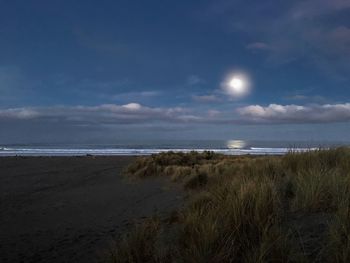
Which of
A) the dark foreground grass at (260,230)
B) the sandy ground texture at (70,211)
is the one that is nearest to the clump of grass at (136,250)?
the dark foreground grass at (260,230)

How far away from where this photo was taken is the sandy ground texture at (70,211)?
6.34 m

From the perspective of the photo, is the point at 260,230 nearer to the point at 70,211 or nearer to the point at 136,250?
the point at 136,250

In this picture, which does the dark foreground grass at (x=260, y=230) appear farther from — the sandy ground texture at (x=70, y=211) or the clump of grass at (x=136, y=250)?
the sandy ground texture at (x=70, y=211)

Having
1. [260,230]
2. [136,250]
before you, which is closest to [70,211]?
[136,250]

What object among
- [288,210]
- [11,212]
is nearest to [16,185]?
[11,212]

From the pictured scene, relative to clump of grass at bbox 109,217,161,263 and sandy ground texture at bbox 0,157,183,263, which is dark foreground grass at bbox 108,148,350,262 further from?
sandy ground texture at bbox 0,157,183,263

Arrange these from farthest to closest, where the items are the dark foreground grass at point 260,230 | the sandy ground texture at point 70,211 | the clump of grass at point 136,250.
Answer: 1. the sandy ground texture at point 70,211
2. the clump of grass at point 136,250
3. the dark foreground grass at point 260,230

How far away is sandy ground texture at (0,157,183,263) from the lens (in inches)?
250

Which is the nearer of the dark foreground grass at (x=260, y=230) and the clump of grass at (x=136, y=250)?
the dark foreground grass at (x=260, y=230)

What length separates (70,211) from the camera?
9555 mm

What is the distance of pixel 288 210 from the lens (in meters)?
5.91

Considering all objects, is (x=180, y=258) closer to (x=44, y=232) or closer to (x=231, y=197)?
(x=231, y=197)

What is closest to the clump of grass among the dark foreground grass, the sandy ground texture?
the dark foreground grass

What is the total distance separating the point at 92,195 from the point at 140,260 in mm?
7589
